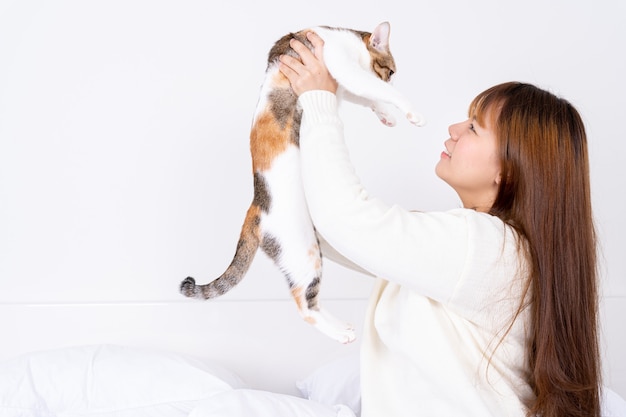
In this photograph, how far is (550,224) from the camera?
3.61ft

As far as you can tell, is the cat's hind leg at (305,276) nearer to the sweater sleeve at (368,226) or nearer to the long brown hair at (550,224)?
the sweater sleeve at (368,226)

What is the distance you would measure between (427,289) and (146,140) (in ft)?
3.96

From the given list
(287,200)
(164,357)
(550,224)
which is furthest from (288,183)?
(164,357)

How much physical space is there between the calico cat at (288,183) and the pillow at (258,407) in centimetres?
26

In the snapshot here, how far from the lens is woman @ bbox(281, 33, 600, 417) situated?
0.99 metres

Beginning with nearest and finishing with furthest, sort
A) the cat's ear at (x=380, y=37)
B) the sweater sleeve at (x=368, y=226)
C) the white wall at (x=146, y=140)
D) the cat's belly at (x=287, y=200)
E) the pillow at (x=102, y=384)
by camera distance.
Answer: the sweater sleeve at (x=368, y=226), the cat's belly at (x=287, y=200), the cat's ear at (x=380, y=37), the pillow at (x=102, y=384), the white wall at (x=146, y=140)

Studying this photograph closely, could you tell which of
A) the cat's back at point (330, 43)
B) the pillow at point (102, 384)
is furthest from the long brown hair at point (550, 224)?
the pillow at point (102, 384)

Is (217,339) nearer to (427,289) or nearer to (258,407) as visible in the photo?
(258,407)

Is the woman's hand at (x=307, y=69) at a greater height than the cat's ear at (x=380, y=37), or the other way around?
the cat's ear at (x=380, y=37)

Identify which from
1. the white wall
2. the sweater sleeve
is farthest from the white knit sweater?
the white wall

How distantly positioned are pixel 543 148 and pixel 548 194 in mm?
83

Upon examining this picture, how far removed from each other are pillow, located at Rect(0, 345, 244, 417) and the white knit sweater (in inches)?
21.5

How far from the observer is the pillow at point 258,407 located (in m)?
1.26

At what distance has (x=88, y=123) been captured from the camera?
1.93 meters
